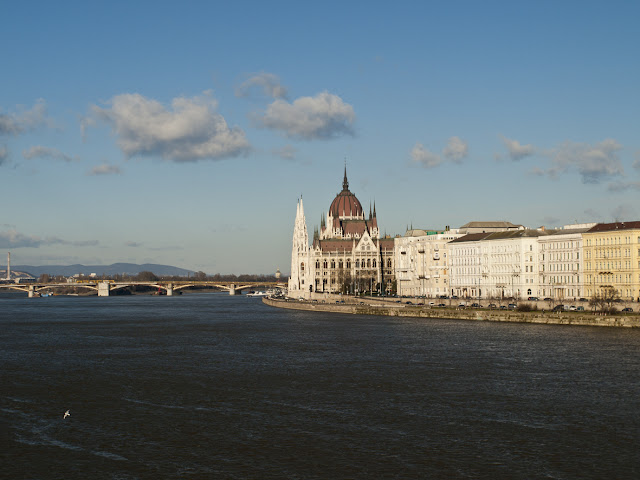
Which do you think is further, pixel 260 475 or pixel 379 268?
pixel 379 268

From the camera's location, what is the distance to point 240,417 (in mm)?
35625

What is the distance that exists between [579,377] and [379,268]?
142 m

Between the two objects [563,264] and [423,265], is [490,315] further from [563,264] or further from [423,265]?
[423,265]

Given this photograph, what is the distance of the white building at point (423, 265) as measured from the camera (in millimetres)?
139875

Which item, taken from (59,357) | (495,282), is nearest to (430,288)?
(495,282)

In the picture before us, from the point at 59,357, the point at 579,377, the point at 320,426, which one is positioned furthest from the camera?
the point at 59,357

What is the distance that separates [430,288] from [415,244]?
1033cm

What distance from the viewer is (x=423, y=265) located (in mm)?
145250

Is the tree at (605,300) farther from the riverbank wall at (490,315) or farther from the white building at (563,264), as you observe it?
the white building at (563,264)

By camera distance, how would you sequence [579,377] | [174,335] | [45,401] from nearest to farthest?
[45,401]
[579,377]
[174,335]

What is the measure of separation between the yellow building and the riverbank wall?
14.4 m

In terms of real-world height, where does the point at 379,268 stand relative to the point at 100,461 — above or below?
above

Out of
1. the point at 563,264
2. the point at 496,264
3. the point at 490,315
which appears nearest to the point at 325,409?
the point at 490,315

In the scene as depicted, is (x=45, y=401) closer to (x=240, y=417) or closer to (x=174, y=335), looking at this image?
(x=240, y=417)
